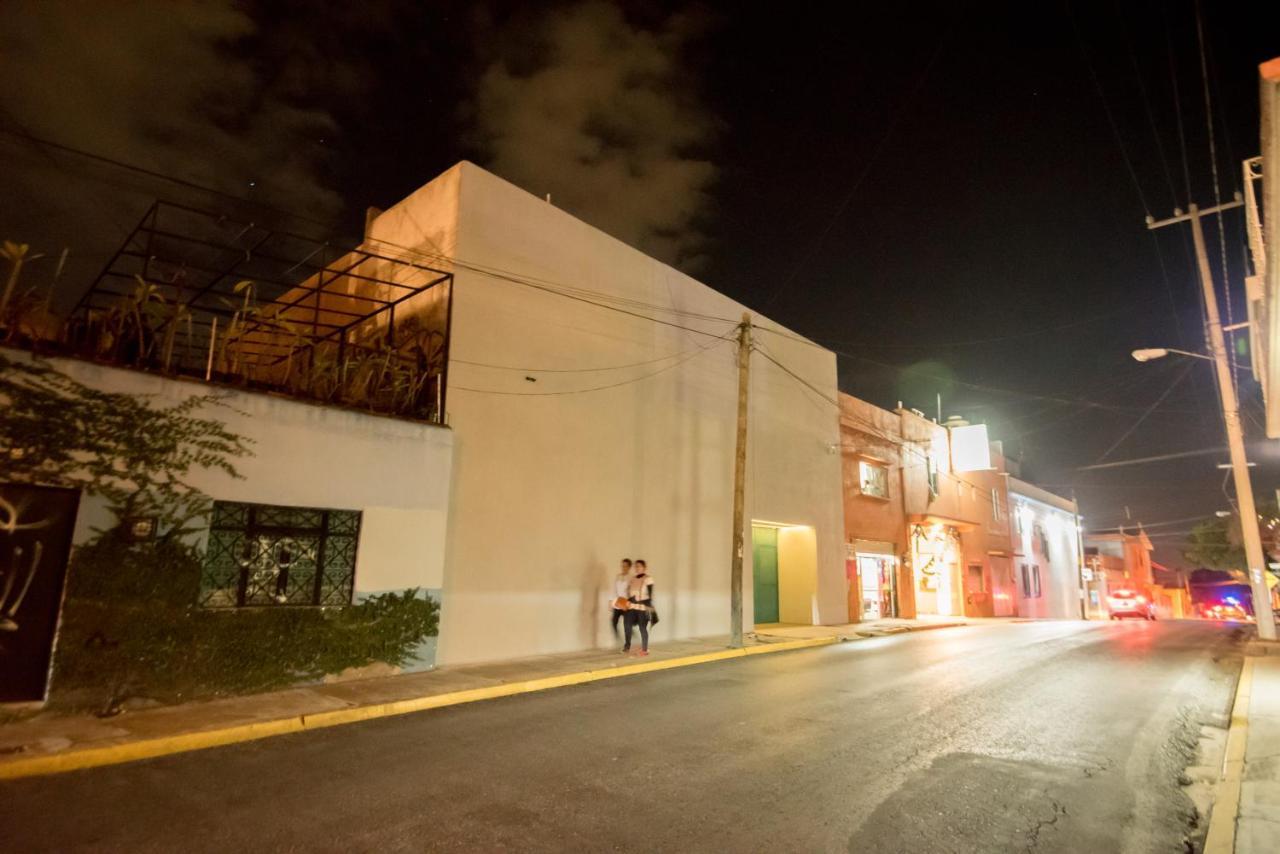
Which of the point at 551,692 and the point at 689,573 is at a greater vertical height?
the point at 689,573

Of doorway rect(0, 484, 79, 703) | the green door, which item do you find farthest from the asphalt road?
the green door

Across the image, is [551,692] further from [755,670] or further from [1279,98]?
[1279,98]

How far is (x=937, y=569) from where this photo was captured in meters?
27.5

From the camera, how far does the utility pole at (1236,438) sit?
17328 mm

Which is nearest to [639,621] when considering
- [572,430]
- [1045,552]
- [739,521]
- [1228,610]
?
[739,521]

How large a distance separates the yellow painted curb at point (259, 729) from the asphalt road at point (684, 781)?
26cm

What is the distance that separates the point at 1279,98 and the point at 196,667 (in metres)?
11.6

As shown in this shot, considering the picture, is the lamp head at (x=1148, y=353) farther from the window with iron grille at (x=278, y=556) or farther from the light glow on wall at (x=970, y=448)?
the window with iron grille at (x=278, y=556)

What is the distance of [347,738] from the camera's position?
715cm

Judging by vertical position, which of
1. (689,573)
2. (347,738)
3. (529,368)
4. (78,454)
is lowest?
(347,738)

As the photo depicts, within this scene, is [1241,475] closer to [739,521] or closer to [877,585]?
[877,585]

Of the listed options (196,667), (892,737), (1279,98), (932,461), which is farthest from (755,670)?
(932,461)

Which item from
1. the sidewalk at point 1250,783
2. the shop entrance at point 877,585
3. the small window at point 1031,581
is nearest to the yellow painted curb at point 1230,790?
the sidewalk at point 1250,783

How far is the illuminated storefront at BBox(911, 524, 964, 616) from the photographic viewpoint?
26.6 m
